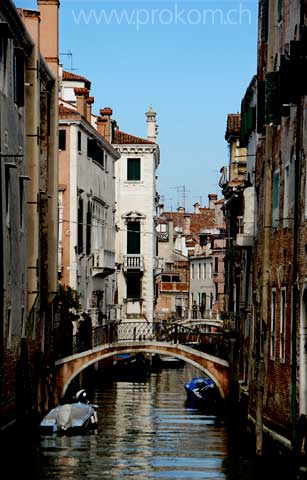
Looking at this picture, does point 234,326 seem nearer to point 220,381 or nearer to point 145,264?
point 220,381

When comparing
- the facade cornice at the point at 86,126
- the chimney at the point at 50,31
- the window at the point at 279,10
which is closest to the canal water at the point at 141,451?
the window at the point at 279,10

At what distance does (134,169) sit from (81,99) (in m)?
12.6

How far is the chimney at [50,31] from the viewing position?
28828 mm

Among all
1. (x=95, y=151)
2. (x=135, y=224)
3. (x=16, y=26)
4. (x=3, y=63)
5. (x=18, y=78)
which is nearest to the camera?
(x=3, y=63)

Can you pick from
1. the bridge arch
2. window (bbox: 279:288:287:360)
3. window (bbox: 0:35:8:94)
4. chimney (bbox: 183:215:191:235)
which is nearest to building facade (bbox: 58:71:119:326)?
the bridge arch

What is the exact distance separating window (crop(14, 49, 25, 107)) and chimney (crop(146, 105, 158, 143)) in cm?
3425

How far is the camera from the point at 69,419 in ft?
85.5

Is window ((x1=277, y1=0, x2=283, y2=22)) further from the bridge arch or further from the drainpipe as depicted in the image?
the bridge arch

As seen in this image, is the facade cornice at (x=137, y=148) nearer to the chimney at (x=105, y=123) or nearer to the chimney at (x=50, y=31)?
the chimney at (x=105, y=123)

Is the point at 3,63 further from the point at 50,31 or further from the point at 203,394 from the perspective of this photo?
the point at 203,394

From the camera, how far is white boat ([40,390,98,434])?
1003 inches

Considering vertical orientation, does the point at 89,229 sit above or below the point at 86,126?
below

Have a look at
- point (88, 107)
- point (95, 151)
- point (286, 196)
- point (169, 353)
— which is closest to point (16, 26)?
point (286, 196)

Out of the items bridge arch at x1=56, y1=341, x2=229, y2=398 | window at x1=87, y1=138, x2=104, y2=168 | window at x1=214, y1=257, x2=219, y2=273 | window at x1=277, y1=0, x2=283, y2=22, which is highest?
window at x1=87, y1=138, x2=104, y2=168
